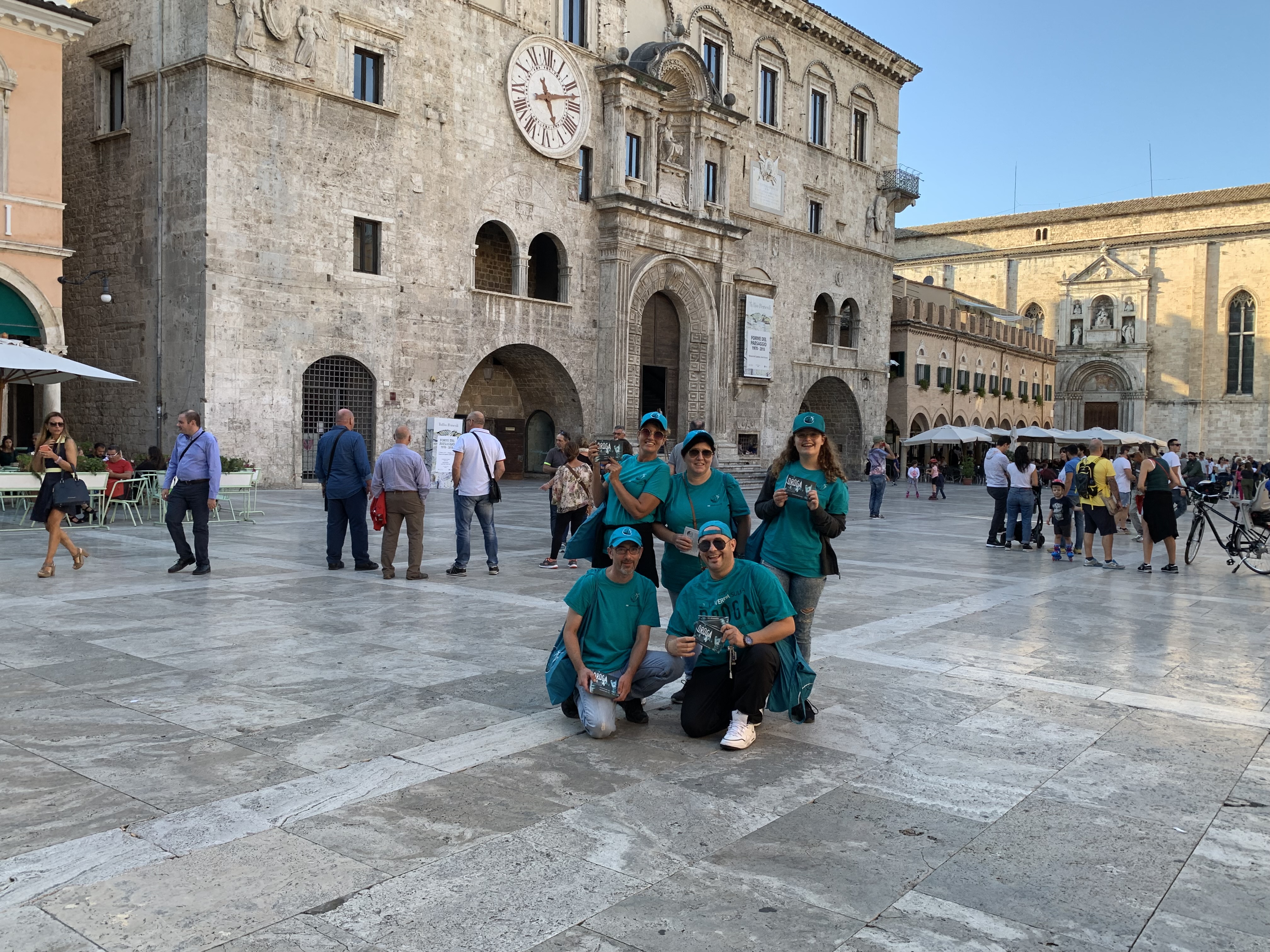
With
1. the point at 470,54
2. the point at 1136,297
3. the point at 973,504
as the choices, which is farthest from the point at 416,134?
the point at 1136,297

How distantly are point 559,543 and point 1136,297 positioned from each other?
58849mm

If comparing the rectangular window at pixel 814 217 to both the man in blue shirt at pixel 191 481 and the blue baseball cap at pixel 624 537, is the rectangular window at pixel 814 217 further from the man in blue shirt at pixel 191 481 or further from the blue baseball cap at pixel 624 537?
the blue baseball cap at pixel 624 537

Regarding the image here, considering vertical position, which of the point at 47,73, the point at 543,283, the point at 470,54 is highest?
the point at 470,54

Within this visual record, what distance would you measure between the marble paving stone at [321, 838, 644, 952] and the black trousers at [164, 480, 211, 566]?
301 inches

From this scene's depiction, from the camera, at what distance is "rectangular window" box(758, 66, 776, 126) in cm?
3534

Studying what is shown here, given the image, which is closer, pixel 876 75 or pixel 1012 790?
pixel 1012 790

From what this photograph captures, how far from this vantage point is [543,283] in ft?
97.8

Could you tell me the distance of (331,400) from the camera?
77.9 ft

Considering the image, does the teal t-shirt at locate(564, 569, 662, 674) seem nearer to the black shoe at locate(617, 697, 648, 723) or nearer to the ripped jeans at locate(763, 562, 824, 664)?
the black shoe at locate(617, 697, 648, 723)

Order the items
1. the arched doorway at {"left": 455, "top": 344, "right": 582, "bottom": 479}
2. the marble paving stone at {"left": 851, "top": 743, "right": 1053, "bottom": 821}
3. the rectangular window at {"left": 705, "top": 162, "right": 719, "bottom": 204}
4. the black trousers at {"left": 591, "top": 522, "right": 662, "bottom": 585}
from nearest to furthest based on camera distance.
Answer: the marble paving stone at {"left": 851, "top": 743, "right": 1053, "bottom": 821} → the black trousers at {"left": 591, "top": 522, "right": 662, "bottom": 585} → the arched doorway at {"left": 455, "top": 344, "right": 582, "bottom": 479} → the rectangular window at {"left": 705, "top": 162, "right": 719, "bottom": 204}

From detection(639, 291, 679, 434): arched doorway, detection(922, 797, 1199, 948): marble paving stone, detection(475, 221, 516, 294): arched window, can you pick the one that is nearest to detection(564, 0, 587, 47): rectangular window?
detection(475, 221, 516, 294): arched window

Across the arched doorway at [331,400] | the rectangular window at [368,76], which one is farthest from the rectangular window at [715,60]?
the arched doorway at [331,400]

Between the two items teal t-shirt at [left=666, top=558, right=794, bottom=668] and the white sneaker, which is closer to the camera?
the white sneaker

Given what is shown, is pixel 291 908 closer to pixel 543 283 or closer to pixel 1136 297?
pixel 543 283
